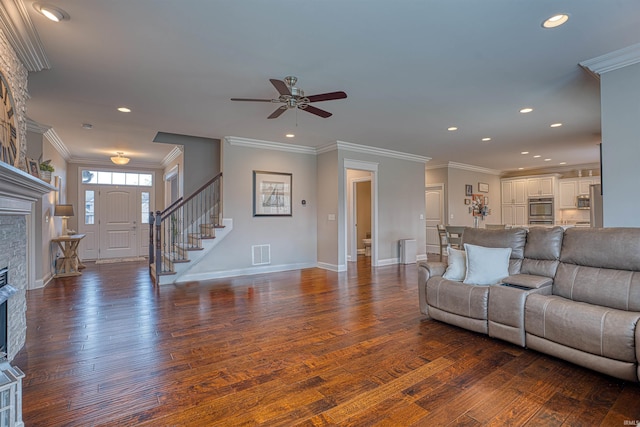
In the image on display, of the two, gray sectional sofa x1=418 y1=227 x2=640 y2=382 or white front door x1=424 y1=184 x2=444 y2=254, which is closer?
gray sectional sofa x1=418 y1=227 x2=640 y2=382

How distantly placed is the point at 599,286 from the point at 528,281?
1.62 feet

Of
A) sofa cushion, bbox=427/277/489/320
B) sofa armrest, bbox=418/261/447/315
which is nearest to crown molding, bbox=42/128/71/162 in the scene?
sofa armrest, bbox=418/261/447/315

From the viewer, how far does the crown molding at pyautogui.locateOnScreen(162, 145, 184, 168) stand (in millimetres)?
6770

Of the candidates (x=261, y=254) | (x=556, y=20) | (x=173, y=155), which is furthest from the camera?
(x=173, y=155)

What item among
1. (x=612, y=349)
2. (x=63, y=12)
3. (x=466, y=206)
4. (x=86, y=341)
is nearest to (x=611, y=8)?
(x=612, y=349)

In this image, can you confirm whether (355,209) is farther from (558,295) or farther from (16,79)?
(16,79)

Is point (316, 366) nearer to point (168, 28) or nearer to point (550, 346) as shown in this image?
point (550, 346)

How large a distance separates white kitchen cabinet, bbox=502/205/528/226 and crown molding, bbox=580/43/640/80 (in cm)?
771

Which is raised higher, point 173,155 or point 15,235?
point 173,155

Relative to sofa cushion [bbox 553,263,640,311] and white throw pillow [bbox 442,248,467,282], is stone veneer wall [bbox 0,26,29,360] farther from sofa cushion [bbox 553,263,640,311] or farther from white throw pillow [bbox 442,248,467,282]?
sofa cushion [bbox 553,263,640,311]

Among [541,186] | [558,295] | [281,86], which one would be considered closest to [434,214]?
[541,186]

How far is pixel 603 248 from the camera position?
275 centimetres

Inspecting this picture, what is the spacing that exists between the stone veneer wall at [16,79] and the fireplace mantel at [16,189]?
0.32 m

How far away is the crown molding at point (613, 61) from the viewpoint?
2887 millimetres
